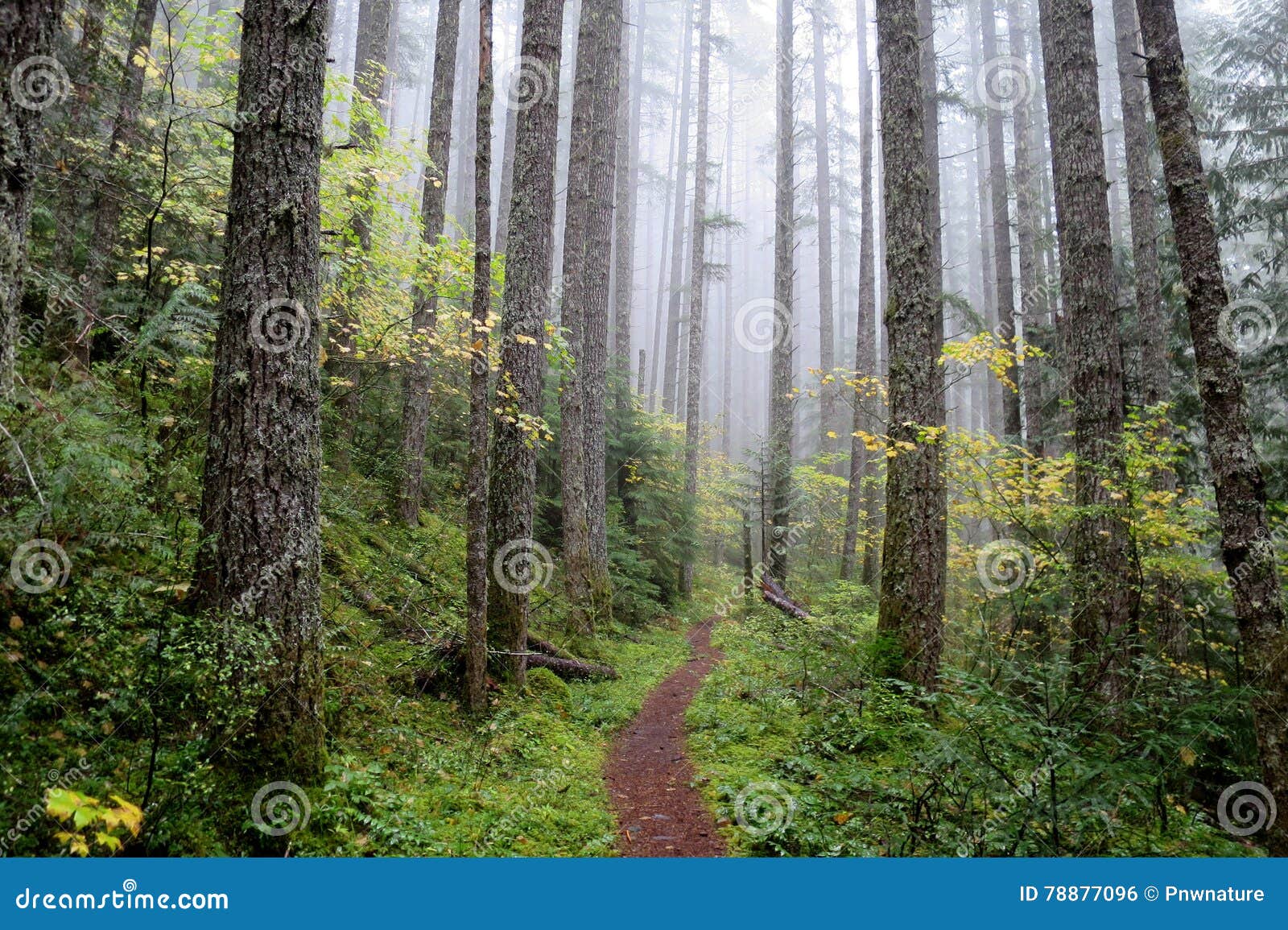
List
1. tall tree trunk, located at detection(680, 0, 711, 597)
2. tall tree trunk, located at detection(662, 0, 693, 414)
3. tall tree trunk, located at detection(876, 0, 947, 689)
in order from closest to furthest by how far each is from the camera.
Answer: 1. tall tree trunk, located at detection(876, 0, 947, 689)
2. tall tree trunk, located at detection(680, 0, 711, 597)
3. tall tree trunk, located at detection(662, 0, 693, 414)

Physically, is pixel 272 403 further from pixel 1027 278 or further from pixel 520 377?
pixel 1027 278

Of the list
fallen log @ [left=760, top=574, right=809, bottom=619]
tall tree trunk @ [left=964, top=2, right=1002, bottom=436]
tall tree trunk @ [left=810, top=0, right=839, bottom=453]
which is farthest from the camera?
tall tree trunk @ [left=810, top=0, right=839, bottom=453]

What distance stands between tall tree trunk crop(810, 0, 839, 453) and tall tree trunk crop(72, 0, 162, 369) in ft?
56.6

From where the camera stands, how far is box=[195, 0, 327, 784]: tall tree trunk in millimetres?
3916

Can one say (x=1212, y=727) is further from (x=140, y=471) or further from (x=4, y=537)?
(x=140, y=471)

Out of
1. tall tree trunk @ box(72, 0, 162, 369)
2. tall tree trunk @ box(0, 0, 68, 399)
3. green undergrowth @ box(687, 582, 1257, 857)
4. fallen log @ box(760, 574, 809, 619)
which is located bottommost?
green undergrowth @ box(687, 582, 1257, 857)

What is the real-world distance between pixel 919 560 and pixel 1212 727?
2.61 m

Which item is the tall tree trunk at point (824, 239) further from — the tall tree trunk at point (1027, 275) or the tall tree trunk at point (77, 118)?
the tall tree trunk at point (77, 118)

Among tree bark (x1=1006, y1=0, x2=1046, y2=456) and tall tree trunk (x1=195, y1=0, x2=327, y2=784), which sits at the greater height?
tree bark (x1=1006, y1=0, x2=1046, y2=456)

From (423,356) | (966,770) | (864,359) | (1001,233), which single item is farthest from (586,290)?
(1001,233)

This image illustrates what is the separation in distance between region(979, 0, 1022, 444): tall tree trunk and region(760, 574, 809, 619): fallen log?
5022 mm

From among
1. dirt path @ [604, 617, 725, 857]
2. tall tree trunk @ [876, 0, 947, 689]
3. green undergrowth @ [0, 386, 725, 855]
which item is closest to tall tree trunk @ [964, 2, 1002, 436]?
tall tree trunk @ [876, 0, 947, 689]

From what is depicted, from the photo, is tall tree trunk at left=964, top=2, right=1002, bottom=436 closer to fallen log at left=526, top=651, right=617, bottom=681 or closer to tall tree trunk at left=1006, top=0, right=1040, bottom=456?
tall tree trunk at left=1006, top=0, right=1040, bottom=456

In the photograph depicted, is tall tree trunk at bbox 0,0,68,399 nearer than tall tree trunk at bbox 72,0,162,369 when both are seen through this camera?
Yes
